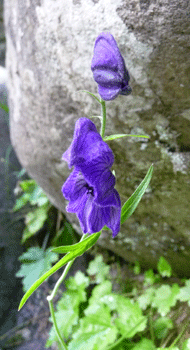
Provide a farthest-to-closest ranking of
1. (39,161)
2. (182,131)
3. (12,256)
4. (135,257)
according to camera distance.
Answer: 1. (12,256)
2. (135,257)
3. (39,161)
4. (182,131)

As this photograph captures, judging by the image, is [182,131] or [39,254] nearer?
[182,131]

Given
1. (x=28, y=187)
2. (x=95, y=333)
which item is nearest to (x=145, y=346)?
(x=95, y=333)

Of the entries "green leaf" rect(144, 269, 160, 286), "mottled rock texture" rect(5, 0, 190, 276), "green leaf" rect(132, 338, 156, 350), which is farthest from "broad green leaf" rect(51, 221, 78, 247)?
"green leaf" rect(132, 338, 156, 350)

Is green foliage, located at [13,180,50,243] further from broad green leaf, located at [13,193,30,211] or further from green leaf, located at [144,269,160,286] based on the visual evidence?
green leaf, located at [144,269,160,286]

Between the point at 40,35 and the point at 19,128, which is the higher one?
the point at 40,35

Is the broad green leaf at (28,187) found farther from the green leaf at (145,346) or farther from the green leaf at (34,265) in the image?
the green leaf at (145,346)

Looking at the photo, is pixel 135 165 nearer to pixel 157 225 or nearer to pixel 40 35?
pixel 157 225

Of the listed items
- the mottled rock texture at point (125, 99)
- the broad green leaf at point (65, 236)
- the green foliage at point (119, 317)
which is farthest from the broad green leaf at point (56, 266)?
the broad green leaf at point (65, 236)

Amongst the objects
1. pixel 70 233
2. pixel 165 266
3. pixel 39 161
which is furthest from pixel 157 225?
pixel 70 233
